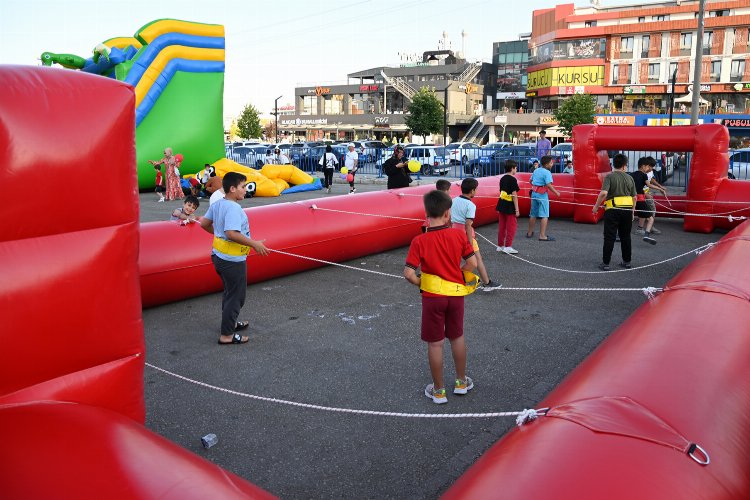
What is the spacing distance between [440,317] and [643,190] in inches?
316

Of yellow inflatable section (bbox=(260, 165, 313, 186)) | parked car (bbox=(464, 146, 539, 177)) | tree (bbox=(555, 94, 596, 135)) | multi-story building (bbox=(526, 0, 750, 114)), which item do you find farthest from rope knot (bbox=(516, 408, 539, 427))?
multi-story building (bbox=(526, 0, 750, 114))

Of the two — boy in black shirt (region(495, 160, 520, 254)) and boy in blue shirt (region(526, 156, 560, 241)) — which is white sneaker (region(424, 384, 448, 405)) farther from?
boy in blue shirt (region(526, 156, 560, 241))

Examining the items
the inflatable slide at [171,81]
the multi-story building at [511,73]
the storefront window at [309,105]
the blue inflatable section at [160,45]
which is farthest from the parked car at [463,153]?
the storefront window at [309,105]

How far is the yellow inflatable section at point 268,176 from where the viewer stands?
740 inches

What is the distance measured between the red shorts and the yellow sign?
2317 inches

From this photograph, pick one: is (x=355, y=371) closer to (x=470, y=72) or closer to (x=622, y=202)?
(x=622, y=202)

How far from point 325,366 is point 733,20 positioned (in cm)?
5718

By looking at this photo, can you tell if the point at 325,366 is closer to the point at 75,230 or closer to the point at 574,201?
the point at 75,230

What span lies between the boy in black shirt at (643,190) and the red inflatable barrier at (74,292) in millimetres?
9414

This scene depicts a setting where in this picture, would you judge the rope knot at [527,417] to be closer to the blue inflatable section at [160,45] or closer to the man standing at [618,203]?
the man standing at [618,203]

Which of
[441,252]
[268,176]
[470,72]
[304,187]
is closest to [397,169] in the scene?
[304,187]

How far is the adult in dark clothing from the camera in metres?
13.1

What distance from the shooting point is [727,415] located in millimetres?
2740

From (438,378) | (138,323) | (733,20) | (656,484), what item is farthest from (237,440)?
(733,20)
